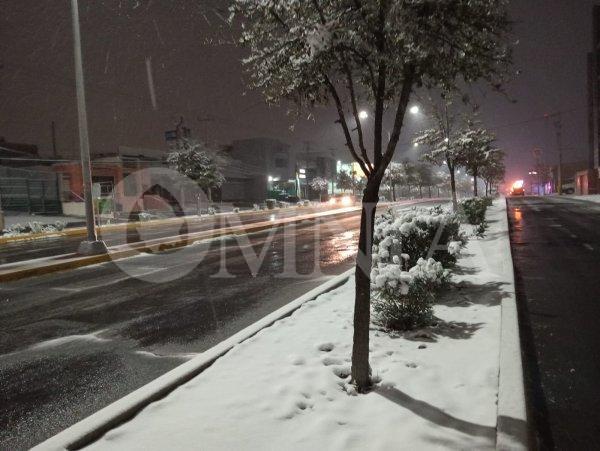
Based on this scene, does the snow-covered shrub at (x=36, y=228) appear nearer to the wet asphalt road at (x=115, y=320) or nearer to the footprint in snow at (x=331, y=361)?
the wet asphalt road at (x=115, y=320)

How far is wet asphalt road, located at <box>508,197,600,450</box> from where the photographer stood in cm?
329

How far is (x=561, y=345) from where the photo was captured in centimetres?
493

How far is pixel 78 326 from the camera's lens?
6.31 metres

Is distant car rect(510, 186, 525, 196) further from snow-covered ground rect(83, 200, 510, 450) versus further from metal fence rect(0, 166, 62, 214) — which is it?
snow-covered ground rect(83, 200, 510, 450)

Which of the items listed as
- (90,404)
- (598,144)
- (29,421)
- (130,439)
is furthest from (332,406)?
(598,144)

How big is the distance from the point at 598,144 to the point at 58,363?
240ft

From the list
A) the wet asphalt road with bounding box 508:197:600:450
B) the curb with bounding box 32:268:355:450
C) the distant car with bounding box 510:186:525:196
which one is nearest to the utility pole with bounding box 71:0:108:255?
the curb with bounding box 32:268:355:450

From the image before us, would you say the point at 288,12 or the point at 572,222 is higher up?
the point at 288,12

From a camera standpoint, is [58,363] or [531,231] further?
[531,231]

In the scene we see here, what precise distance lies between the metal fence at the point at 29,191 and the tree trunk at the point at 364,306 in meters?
37.4

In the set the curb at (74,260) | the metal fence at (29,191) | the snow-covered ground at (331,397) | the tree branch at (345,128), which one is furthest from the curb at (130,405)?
the metal fence at (29,191)

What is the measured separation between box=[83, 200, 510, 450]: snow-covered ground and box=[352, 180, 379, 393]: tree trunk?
5.4 inches

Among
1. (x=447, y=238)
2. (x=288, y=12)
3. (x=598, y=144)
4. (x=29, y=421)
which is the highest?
(x=598, y=144)

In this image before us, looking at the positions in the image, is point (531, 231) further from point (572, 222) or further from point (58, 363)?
point (58, 363)
